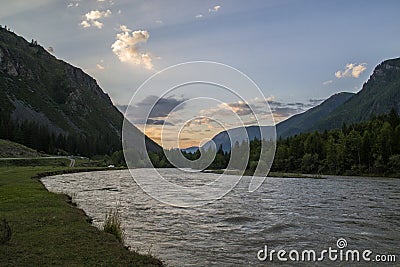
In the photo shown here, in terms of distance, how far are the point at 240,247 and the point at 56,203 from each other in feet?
54.6

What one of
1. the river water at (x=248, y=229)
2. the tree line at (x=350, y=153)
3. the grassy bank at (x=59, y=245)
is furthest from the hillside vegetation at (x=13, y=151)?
the grassy bank at (x=59, y=245)

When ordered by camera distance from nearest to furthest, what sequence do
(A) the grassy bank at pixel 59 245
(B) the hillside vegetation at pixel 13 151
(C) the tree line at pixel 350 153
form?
(A) the grassy bank at pixel 59 245, (C) the tree line at pixel 350 153, (B) the hillside vegetation at pixel 13 151

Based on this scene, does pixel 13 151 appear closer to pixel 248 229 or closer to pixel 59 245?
pixel 248 229

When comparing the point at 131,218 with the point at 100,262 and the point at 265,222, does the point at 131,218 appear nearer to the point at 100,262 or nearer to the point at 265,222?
the point at 265,222

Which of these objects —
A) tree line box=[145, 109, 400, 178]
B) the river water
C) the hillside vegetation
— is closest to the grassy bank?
the river water

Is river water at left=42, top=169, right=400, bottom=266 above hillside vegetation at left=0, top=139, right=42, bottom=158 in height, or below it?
below

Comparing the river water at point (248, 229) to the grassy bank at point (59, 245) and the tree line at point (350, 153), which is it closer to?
the grassy bank at point (59, 245)

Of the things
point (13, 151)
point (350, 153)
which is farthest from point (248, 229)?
point (13, 151)

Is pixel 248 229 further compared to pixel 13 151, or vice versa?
pixel 13 151

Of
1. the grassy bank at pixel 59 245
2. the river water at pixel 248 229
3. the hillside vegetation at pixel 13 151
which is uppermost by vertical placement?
the hillside vegetation at pixel 13 151

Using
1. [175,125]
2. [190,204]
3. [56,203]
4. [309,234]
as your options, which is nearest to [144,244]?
[175,125]

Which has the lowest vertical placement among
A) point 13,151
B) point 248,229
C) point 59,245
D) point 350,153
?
point 248,229

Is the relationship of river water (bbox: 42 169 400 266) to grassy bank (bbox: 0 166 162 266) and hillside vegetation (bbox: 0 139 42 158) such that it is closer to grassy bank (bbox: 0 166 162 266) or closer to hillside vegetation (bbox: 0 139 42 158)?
grassy bank (bbox: 0 166 162 266)

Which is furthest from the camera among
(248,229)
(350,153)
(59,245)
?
(350,153)
